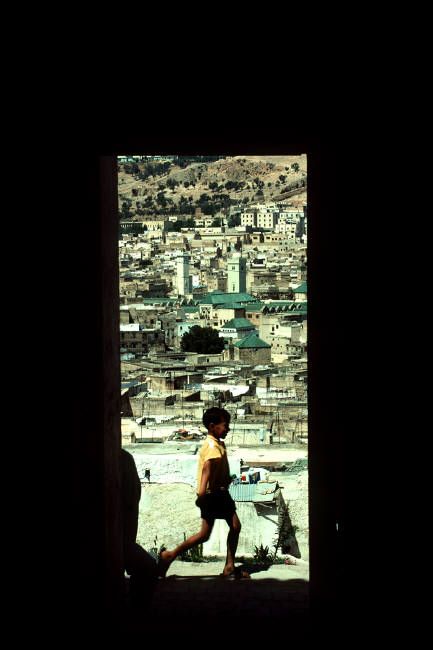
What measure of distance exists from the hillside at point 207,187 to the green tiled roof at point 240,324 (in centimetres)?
1731

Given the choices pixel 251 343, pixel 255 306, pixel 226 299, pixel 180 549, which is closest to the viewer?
pixel 180 549

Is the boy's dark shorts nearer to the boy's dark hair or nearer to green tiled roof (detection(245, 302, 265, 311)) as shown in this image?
the boy's dark hair

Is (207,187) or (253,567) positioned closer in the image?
(253,567)

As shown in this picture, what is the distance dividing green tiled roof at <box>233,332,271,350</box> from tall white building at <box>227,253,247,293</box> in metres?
10.7

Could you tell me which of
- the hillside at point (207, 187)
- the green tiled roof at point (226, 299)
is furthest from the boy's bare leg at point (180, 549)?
the hillside at point (207, 187)

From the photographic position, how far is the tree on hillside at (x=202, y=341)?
4184cm

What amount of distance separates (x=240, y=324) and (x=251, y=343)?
322 cm

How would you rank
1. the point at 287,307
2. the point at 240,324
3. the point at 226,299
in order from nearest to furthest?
1. the point at 240,324
2. the point at 287,307
3. the point at 226,299

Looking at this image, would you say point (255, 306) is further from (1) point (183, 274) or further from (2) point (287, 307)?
(1) point (183, 274)

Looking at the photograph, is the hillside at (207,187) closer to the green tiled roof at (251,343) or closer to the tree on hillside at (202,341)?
the tree on hillside at (202,341)

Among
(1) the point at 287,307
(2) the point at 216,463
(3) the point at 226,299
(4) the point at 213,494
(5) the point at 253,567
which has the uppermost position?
(3) the point at 226,299

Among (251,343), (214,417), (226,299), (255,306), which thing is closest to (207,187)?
(226,299)

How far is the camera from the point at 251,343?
134ft
